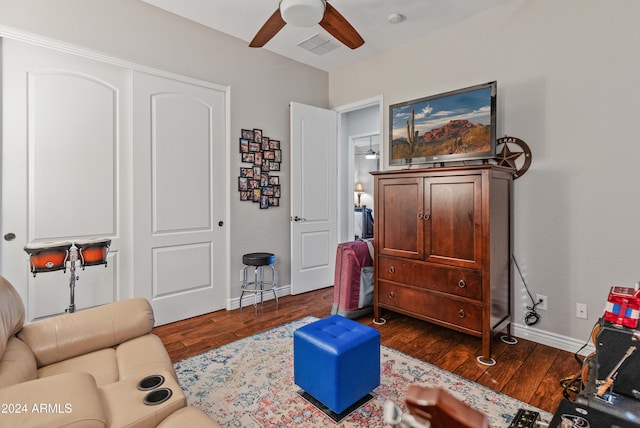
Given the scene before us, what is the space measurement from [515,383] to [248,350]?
1.96m

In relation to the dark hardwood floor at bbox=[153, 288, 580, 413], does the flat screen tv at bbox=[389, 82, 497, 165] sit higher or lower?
higher

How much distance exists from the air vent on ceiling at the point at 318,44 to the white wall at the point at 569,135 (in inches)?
56.0

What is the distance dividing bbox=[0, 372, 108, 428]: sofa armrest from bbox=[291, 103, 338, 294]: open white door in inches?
119

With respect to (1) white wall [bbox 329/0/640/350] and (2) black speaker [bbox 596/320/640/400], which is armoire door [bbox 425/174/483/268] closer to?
(1) white wall [bbox 329/0/640/350]

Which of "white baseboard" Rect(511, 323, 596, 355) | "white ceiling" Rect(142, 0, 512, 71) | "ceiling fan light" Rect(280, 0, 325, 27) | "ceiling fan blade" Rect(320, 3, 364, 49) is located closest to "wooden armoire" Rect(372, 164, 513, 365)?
"white baseboard" Rect(511, 323, 596, 355)

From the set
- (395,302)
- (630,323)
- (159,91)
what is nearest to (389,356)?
(395,302)

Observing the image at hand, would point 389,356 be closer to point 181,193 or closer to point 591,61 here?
point 181,193

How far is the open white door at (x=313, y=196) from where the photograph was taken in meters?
4.14

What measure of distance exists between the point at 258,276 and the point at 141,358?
7.31ft

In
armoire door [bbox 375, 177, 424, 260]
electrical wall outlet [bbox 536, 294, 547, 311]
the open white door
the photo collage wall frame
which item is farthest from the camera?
the open white door

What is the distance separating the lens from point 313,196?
4328 mm

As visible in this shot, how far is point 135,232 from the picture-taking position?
3.02m

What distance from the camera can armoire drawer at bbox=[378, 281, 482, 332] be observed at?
256 cm

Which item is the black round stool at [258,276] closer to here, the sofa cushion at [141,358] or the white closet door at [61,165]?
the white closet door at [61,165]
